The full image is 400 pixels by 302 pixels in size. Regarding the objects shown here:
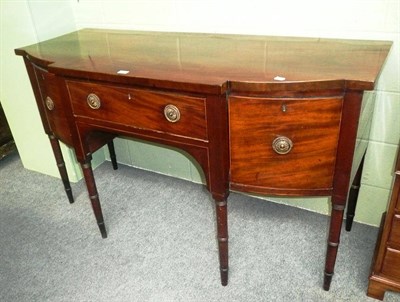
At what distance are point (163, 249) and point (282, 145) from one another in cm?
75

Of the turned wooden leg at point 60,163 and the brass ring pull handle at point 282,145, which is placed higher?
the brass ring pull handle at point 282,145

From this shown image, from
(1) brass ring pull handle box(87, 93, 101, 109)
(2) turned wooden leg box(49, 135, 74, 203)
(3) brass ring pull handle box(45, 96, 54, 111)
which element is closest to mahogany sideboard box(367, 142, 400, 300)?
(1) brass ring pull handle box(87, 93, 101, 109)

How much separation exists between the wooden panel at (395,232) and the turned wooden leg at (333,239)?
15 cm

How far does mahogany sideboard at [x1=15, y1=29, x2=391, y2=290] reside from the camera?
3.09 ft

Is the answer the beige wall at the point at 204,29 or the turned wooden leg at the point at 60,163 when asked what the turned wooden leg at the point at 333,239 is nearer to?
the beige wall at the point at 204,29

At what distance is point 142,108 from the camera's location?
1.12m

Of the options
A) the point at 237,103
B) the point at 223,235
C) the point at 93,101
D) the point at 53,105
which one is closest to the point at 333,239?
the point at 223,235

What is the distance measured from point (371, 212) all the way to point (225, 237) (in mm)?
697

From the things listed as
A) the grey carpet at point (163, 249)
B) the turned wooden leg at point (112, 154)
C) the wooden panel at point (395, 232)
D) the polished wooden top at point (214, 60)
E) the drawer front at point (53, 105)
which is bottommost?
the grey carpet at point (163, 249)

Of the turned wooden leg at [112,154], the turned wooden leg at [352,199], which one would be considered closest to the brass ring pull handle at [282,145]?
the turned wooden leg at [352,199]

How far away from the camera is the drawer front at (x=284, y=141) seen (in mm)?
946

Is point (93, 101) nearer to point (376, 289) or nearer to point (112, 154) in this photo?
point (112, 154)

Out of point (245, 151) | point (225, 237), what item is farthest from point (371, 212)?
point (245, 151)

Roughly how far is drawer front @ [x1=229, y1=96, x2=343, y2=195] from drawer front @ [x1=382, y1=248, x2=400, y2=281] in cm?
34
